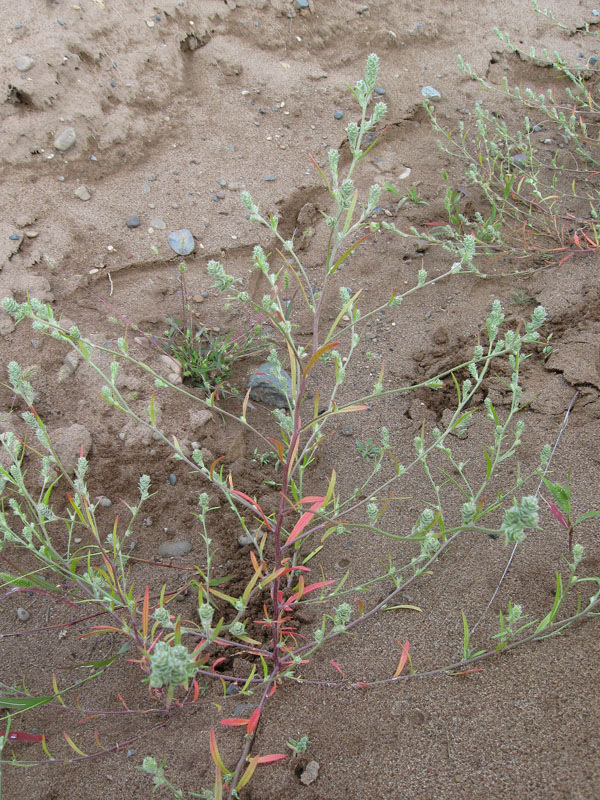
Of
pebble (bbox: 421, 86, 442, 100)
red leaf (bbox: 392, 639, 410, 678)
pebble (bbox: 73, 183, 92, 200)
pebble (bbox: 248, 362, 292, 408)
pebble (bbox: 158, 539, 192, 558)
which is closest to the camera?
red leaf (bbox: 392, 639, 410, 678)

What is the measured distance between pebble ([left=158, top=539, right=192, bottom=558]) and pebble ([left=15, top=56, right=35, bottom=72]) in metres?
2.63

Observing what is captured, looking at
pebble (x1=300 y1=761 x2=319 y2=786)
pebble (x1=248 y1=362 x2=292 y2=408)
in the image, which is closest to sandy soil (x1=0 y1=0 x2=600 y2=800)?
pebble (x1=300 y1=761 x2=319 y2=786)

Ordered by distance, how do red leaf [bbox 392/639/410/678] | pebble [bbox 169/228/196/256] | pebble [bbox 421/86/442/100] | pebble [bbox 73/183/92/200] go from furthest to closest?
pebble [bbox 421/86/442/100]
pebble [bbox 73/183/92/200]
pebble [bbox 169/228/196/256]
red leaf [bbox 392/639/410/678]

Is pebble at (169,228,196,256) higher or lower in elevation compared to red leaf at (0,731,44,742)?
higher

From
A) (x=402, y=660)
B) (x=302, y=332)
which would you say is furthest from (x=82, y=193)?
(x=402, y=660)

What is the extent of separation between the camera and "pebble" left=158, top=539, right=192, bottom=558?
1.91 m

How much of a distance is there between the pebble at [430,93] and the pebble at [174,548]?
3.30 meters

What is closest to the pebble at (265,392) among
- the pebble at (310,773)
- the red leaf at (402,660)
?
the red leaf at (402,660)

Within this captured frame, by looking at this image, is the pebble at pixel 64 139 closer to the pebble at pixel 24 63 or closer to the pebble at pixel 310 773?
the pebble at pixel 24 63

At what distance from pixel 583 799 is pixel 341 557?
0.84 meters

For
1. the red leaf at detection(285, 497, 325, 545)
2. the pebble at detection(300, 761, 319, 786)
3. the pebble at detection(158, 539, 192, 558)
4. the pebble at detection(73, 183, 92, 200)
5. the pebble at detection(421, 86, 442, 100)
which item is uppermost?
the pebble at detection(421, 86, 442, 100)

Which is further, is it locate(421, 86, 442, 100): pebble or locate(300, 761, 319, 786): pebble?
locate(421, 86, 442, 100): pebble

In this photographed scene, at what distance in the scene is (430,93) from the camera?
3.84m

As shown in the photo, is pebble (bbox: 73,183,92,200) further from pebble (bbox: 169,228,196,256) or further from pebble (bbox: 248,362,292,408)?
pebble (bbox: 248,362,292,408)
